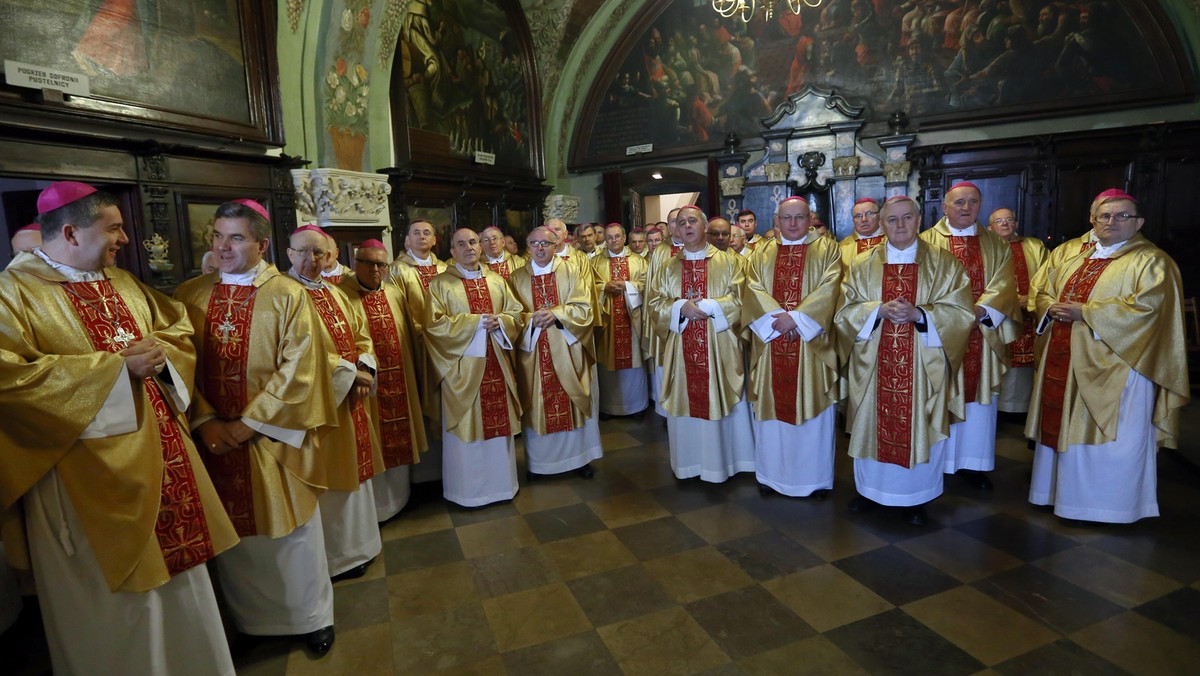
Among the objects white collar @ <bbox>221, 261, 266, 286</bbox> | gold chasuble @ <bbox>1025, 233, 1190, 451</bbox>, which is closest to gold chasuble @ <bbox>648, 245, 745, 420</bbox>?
gold chasuble @ <bbox>1025, 233, 1190, 451</bbox>

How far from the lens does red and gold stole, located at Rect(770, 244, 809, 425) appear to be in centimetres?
500

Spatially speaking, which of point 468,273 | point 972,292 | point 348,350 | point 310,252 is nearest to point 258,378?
point 348,350

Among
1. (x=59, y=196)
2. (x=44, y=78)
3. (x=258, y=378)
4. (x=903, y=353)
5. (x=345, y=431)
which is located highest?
(x=44, y=78)

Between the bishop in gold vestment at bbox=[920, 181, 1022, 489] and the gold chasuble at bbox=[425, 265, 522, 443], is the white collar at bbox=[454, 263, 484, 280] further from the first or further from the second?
the bishop in gold vestment at bbox=[920, 181, 1022, 489]

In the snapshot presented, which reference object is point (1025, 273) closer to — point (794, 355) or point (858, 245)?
point (858, 245)

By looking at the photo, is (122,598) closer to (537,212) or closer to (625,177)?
(537,212)

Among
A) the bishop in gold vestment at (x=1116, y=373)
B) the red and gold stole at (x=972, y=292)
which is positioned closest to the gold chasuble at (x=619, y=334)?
the red and gold stole at (x=972, y=292)

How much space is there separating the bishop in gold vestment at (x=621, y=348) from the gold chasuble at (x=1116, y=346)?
4381mm

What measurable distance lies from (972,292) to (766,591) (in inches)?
125

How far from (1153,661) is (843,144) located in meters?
10.4

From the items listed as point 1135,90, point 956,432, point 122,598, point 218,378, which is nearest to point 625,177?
point 1135,90

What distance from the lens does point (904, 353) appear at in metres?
4.49

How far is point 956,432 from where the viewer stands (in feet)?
17.2

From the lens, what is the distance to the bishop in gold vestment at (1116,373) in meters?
4.20
